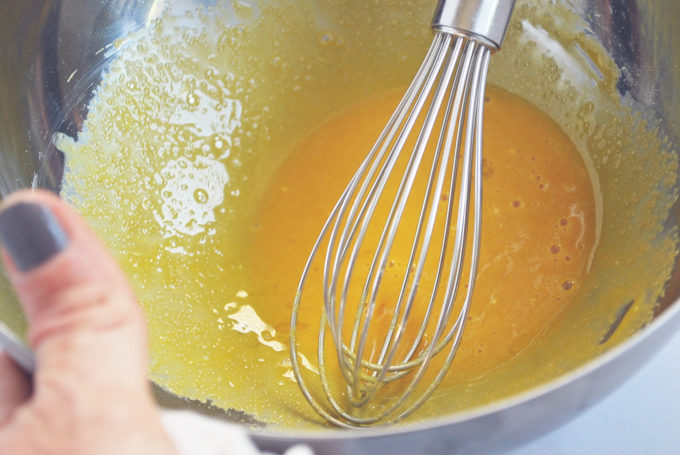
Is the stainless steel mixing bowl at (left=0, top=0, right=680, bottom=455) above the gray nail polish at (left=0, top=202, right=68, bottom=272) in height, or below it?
above

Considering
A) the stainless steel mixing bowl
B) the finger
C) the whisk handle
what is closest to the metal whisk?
the whisk handle

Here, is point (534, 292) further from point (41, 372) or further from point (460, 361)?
point (41, 372)

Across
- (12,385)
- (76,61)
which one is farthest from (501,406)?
(76,61)

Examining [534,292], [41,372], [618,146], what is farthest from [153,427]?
[618,146]

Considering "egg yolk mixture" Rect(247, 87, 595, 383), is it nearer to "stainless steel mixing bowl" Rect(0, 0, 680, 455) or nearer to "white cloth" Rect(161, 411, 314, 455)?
"stainless steel mixing bowl" Rect(0, 0, 680, 455)

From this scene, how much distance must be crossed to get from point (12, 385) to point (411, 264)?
303 mm

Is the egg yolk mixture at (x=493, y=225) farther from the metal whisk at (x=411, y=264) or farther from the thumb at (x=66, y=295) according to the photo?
the thumb at (x=66, y=295)

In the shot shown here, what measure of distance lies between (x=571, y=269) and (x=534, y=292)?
41 millimetres

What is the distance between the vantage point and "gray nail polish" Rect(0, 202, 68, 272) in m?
0.31

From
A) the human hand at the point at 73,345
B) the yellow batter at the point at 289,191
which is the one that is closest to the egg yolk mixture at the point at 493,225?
the yellow batter at the point at 289,191

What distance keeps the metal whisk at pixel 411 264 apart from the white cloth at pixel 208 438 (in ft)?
0.47

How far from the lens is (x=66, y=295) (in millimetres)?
317

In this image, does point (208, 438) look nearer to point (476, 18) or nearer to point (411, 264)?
point (411, 264)

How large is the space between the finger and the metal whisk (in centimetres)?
22
